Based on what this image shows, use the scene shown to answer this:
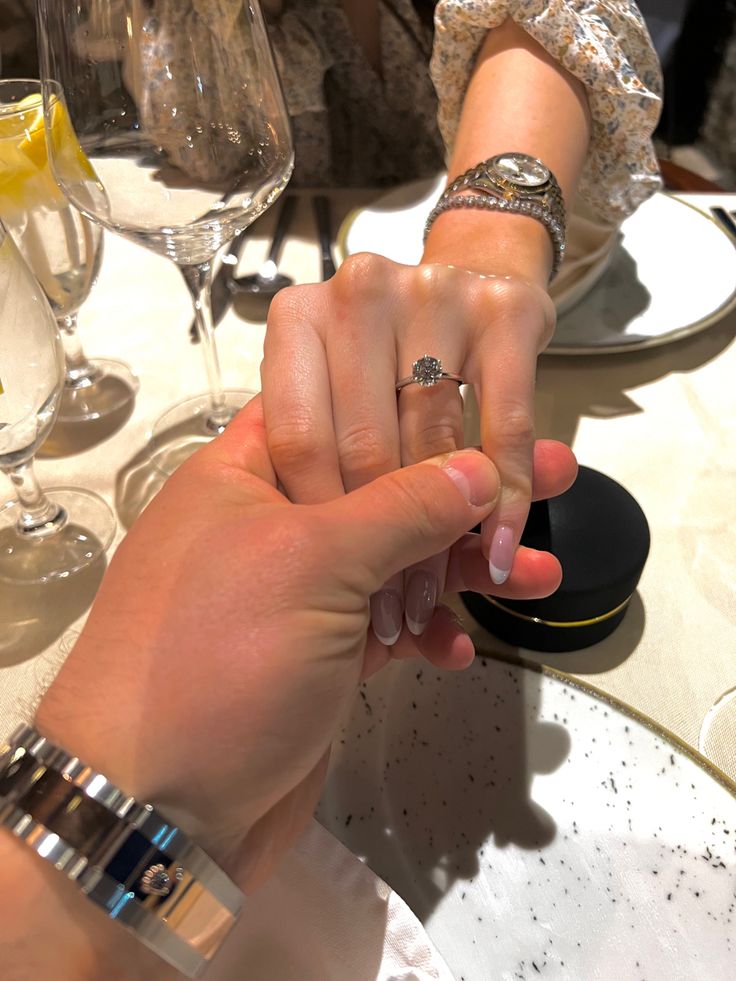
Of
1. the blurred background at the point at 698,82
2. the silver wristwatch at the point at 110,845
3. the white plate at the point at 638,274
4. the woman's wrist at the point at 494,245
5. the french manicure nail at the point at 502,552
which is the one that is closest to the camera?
the silver wristwatch at the point at 110,845

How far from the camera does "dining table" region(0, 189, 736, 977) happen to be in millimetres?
433

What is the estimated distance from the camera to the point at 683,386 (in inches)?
25.1

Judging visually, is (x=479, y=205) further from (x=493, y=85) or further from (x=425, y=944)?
(x=425, y=944)

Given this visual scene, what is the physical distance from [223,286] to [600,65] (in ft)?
1.31

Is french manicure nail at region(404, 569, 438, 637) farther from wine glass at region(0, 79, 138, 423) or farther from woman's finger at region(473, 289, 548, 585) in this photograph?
wine glass at region(0, 79, 138, 423)

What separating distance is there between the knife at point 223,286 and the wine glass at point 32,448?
23 centimetres

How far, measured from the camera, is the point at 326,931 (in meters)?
0.32

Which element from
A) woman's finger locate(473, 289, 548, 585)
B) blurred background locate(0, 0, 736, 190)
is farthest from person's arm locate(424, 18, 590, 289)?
blurred background locate(0, 0, 736, 190)

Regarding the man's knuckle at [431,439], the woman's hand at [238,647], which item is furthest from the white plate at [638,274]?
the woman's hand at [238,647]

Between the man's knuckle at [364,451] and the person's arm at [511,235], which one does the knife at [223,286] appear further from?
the man's knuckle at [364,451]

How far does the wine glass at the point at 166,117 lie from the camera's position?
41cm

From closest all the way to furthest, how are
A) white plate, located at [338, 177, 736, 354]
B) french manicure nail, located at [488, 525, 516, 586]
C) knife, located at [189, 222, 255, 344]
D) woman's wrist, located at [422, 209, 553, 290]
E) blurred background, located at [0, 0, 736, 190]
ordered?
1. french manicure nail, located at [488, 525, 516, 586]
2. woman's wrist, located at [422, 209, 553, 290]
3. white plate, located at [338, 177, 736, 354]
4. knife, located at [189, 222, 255, 344]
5. blurred background, located at [0, 0, 736, 190]

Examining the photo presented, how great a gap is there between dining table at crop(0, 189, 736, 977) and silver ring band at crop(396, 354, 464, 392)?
150 millimetres

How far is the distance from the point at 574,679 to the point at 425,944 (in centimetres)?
16
